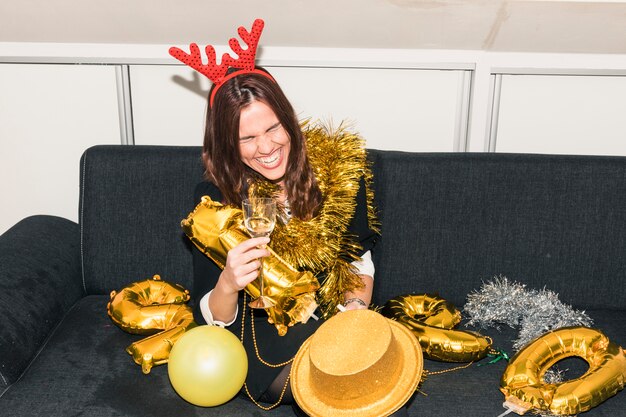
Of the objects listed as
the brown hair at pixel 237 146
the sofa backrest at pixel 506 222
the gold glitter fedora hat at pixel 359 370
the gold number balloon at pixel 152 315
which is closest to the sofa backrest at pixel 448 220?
the sofa backrest at pixel 506 222

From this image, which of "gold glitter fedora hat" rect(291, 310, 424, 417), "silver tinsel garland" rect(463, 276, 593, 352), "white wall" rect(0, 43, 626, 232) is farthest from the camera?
"white wall" rect(0, 43, 626, 232)

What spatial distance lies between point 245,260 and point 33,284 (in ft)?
2.48

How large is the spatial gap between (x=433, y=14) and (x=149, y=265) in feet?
3.98

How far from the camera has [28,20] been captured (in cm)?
207

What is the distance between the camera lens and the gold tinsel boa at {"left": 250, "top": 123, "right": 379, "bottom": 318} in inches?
63.1

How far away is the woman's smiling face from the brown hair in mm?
12

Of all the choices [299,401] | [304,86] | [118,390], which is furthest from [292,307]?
[304,86]

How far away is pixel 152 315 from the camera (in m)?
1.71

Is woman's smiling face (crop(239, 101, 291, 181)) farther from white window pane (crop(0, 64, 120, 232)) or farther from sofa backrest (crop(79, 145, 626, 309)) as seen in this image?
white window pane (crop(0, 64, 120, 232))

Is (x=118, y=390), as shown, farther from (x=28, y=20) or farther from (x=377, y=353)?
(x=28, y=20)

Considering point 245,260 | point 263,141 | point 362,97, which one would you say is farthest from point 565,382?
point 362,97

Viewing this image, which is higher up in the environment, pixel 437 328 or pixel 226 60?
pixel 226 60

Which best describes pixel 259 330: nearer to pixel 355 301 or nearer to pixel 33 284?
pixel 355 301

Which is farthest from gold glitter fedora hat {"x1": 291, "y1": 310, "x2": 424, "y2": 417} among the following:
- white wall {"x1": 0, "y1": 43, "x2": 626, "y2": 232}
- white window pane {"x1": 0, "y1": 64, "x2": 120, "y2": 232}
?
white window pane {"x1": 0, "y1": 64, "x2": 120, "y2": 232}
